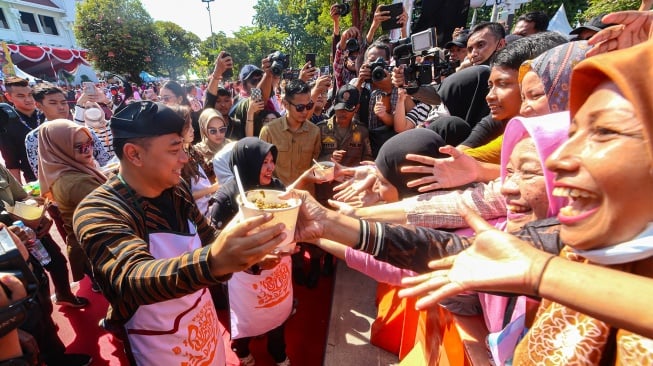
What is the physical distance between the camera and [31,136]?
3.95m

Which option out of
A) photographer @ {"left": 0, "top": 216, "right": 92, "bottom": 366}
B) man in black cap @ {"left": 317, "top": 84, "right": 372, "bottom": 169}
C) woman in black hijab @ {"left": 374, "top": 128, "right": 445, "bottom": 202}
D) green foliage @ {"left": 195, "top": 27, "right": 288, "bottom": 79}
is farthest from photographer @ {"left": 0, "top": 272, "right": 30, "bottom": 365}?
green foliage @ {"left": 195, "top": 27, "right": 288, "bottom": 79}

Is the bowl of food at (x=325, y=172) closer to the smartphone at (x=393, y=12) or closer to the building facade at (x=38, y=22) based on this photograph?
the smartphone at (x=393, y=12)

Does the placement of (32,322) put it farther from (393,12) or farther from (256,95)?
(393,12)

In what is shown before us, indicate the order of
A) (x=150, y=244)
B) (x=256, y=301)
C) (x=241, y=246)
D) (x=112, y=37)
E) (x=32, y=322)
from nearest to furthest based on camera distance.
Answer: (x=241, y=246) → (x=150, y=244) → (x=32, y=322) → (x=256, y=301) → (x=112, y=37)

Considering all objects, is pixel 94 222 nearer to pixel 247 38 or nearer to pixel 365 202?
pixel 365 202

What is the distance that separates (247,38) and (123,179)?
4335 cm

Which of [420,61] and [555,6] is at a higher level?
[555,6]

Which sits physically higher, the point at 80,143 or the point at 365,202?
the point at 80,143

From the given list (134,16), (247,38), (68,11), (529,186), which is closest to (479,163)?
(529,186)

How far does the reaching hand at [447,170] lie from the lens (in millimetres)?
1828

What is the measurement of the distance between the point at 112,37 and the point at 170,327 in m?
36.8

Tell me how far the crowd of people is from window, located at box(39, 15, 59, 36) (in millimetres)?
49684

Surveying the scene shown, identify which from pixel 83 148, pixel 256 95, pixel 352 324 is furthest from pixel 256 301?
pixel 256 95

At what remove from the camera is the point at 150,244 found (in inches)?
61.5
